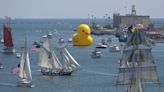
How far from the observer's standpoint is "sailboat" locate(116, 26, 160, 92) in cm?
4844

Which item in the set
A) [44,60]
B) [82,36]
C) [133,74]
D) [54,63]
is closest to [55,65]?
[54,63]

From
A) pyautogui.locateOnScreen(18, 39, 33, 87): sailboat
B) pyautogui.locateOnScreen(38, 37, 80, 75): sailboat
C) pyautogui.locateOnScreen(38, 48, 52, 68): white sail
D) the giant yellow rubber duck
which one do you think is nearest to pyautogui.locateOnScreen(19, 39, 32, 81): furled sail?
pyautogui.locateOnScreen(18, 39, 33, 87): sailboat

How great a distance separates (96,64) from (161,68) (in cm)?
1288

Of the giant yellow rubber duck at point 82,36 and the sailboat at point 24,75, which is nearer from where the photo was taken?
the sailboat at point 24,75

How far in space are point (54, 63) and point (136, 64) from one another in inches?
1835

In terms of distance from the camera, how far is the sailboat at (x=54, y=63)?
304ft

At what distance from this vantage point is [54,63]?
94.4 meters

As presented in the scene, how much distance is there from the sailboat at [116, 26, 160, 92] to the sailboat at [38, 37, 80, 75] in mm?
43191

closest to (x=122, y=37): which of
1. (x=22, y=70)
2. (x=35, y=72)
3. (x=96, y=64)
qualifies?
(x=96, y=64)

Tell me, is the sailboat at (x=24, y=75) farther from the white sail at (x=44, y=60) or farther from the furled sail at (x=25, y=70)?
the white sail at (x=44, y=60)

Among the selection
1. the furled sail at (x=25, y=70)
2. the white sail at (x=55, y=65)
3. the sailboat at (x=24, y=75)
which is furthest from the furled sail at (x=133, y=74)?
the white sail at (x=55, y=65)

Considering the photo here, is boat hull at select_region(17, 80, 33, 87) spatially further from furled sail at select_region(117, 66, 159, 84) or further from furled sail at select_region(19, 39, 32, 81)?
furled sail at select_region(117, 66, 159, 84)

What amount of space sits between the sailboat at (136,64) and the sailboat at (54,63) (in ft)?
142

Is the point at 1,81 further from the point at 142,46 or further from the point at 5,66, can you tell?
the point at 142,46
